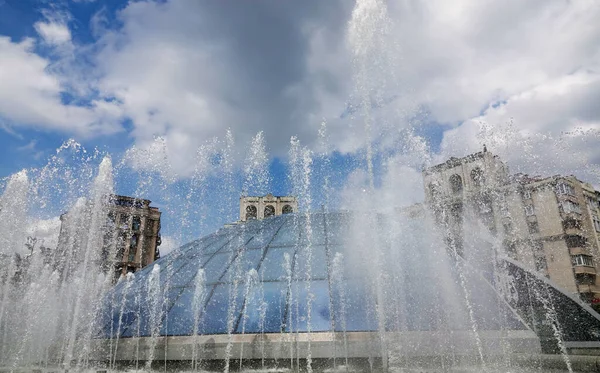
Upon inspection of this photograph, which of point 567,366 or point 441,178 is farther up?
point 441,178

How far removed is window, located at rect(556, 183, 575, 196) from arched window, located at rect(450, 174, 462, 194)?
9524 mm

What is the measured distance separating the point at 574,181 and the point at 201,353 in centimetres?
4579

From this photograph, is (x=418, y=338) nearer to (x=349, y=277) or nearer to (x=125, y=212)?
(x=349, y=277)

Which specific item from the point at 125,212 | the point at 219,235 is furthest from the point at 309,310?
the point at 125,212

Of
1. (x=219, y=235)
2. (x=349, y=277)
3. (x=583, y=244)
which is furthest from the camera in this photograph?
(x=583, y=244)

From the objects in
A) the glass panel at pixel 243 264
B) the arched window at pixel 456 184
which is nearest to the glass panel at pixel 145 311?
the glass panel at pixel 243 264

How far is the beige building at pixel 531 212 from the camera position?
1387 inches

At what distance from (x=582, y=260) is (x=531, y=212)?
6077 mm

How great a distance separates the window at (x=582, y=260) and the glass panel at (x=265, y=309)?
120 ft

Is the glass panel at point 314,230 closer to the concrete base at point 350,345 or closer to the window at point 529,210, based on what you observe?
the concrete base at point 350,345

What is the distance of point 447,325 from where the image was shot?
27.0ft

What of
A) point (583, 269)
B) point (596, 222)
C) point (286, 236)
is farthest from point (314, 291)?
point (596, 222)

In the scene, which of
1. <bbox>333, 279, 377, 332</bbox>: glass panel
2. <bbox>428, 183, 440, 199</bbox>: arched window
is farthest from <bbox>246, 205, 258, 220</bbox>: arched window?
<bbox>333, 279, 377, 332</bbox>: glass panel

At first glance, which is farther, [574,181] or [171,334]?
[574,181]
